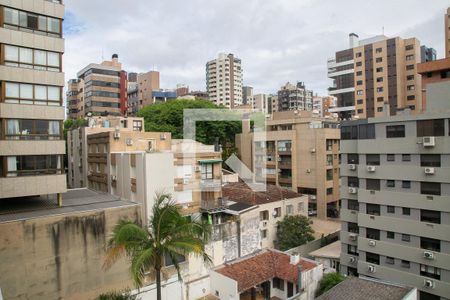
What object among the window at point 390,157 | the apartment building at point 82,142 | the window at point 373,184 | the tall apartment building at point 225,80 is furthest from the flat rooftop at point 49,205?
the tall apartment building at point 225,80

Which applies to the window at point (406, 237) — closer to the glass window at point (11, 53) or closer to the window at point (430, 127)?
the window at point (430, 127)

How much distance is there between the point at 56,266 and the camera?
52.8 feet

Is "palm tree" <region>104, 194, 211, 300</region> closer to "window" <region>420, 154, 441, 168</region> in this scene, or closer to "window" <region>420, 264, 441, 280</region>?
"window" <region>420, 154, 441, 168</region>

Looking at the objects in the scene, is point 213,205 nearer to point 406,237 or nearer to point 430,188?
point 406,237

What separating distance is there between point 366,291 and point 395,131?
11.0 metres

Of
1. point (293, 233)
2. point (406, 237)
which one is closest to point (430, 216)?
point (406, 237)

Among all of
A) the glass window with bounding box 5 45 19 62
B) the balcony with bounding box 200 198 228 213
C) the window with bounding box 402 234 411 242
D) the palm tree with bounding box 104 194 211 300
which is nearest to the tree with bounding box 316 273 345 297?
the window with bounding box 402 234 411 242

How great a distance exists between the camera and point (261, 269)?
21375mm

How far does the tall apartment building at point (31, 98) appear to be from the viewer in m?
16.9

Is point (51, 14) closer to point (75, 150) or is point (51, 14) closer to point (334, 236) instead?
point (75, 150)

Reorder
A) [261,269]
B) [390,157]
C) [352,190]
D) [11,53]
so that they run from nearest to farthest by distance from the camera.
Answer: [11,53], [261,269], [390,157], [352,190]

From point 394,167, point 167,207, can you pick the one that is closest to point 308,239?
point 394,167

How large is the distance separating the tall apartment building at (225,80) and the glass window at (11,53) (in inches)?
3694

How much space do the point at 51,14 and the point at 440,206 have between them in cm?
2574
